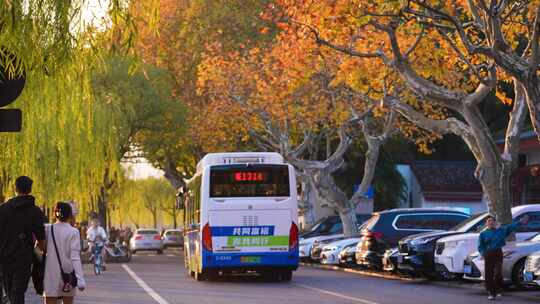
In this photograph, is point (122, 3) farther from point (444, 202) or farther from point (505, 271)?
point (444, 202)

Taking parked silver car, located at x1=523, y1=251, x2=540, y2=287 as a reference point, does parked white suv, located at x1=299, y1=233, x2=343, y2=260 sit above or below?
above

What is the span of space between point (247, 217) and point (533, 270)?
9.11m

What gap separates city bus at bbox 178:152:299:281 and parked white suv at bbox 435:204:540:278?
13.3 feet

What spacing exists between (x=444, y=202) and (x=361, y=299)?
40.3 meters

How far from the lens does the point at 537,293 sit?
81.5 feet

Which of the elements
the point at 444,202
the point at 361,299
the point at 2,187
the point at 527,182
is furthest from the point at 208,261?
the point at 444,202

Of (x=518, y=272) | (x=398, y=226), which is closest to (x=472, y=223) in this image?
(x=518, y=272)

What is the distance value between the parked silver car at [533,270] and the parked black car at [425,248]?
5.16 metres

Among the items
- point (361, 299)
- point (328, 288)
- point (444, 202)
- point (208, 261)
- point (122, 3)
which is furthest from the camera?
point (444, 202)

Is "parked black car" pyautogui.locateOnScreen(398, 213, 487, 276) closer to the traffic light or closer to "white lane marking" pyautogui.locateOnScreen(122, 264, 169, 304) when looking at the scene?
"white lane marking" pyautogui.locateOnScreen(122, 264, 169, 304)

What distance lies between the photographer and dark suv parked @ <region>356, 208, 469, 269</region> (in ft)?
111

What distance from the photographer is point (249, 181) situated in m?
30.5

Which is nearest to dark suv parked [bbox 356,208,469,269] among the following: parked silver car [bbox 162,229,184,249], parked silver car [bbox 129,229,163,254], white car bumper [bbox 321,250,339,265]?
white car bumper [bbox 321,250,339,265]

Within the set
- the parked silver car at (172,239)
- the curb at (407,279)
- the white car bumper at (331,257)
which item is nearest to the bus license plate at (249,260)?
the curb at (407,279)
